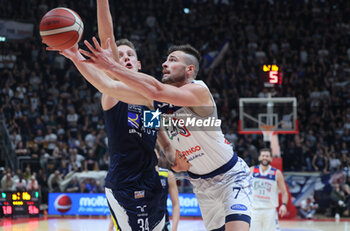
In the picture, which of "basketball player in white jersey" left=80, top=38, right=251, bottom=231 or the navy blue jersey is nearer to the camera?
the navy blue jersey

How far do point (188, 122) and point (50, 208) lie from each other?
11.8 m

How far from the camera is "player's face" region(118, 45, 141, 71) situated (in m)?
4.57

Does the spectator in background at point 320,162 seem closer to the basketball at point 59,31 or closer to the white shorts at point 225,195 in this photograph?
the white shorts at point 225,195

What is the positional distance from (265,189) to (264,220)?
0.60 metres

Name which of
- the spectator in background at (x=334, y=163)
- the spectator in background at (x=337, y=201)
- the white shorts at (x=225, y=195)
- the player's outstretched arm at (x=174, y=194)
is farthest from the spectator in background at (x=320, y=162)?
the white shorts at (x=225, y=195)

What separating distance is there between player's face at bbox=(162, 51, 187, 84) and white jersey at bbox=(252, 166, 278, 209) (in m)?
5.19

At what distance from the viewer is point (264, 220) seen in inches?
364

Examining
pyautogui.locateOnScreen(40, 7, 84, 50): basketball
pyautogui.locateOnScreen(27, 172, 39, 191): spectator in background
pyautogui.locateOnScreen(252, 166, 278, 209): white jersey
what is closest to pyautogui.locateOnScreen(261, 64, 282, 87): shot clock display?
pyautogui.locateOnScreen(252, 166, 278, 209): white jersey

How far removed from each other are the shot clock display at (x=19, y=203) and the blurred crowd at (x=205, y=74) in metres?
1.47

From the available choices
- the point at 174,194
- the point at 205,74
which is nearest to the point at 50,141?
the point at 205,74

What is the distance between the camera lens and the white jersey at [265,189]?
9.35 m

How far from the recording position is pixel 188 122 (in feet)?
15.2

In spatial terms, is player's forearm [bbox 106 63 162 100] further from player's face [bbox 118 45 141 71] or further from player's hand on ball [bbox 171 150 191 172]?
player's hand on ball [bbox 171 150 191 172]

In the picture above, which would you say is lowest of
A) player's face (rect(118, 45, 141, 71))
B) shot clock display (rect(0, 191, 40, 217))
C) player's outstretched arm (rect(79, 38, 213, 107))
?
shot clock display (rect(0, 191, 40, 217))
